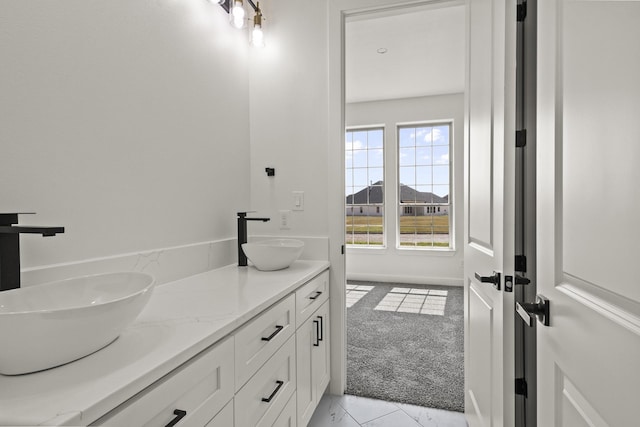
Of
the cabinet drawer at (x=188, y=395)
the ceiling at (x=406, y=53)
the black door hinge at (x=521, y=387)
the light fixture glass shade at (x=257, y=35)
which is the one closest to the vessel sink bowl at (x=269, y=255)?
the cabinet drawer at (x=188, y=395)

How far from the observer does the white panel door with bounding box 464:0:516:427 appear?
1.20m

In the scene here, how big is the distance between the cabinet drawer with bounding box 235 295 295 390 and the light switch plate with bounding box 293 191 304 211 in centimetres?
81

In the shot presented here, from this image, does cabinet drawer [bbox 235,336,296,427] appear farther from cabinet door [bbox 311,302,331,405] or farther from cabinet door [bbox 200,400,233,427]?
cabinet door [bbox 311,302,331,405]

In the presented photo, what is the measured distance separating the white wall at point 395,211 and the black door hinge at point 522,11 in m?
3.79

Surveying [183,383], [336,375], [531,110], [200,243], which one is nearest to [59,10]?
[200,243]

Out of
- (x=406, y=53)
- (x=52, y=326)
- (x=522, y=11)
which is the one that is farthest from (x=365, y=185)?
(x=52, y=326)

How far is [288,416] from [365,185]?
432cm

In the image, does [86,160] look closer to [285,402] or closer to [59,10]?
[59,10]

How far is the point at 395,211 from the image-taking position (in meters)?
5.26

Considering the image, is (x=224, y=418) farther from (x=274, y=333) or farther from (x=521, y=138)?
(x=521, y=138)

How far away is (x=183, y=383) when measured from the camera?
798mm

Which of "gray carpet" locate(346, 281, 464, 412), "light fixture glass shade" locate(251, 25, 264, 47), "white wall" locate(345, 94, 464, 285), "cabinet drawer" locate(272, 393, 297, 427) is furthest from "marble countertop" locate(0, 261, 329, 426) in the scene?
"white wall" locate(345, 94, 464, 285)

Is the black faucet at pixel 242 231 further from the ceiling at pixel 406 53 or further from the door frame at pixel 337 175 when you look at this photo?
the ceiling at pixel 406 53

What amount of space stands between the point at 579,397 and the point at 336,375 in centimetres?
163
